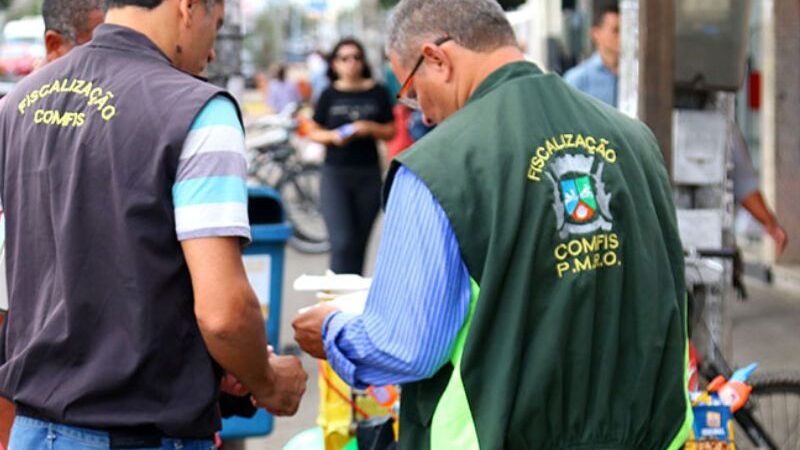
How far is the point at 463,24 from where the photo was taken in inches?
132

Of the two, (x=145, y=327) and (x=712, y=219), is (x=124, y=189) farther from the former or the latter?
(x=712, y=219)

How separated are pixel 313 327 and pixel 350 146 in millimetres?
7054

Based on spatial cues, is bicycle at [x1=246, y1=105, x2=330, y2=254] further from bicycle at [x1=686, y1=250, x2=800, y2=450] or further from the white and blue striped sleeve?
the white and blue striped sleeve

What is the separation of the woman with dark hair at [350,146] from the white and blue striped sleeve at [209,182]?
6.87 metres

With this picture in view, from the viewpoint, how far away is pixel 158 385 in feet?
10.2

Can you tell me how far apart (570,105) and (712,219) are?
3.81 m

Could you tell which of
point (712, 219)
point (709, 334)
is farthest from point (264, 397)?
point (712, 219)

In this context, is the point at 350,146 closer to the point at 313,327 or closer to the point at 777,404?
the point at 777,404

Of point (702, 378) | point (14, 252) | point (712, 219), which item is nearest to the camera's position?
point (14, 252)

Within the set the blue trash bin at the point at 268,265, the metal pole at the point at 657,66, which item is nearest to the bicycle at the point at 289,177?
the blue trash bin at the point at 268,265

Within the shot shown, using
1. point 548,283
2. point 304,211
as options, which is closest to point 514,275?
point 548,283

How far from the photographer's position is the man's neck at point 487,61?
3.34 m

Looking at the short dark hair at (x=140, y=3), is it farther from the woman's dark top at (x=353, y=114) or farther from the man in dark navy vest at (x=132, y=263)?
the woman's dark top at (x=353, y=114)

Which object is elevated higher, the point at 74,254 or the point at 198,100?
the point at 198,100
